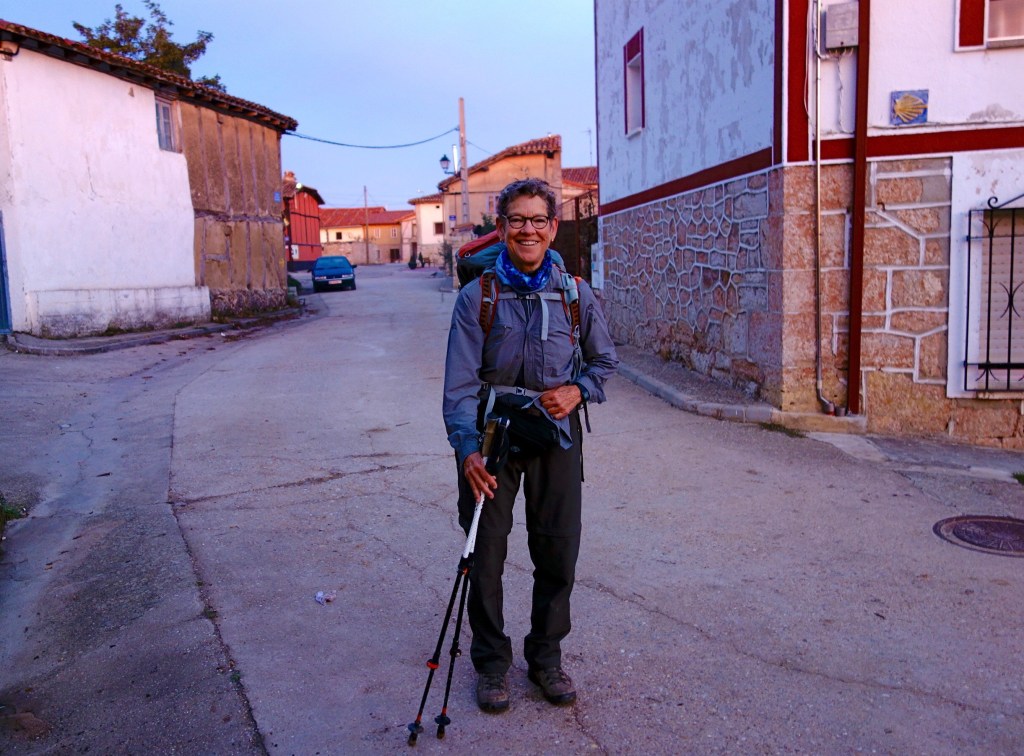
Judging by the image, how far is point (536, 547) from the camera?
10.8ft

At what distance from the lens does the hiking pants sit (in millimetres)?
3197

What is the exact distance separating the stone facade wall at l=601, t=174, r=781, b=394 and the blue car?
23.7 m

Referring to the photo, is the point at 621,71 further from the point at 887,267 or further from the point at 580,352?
the point at 580,352

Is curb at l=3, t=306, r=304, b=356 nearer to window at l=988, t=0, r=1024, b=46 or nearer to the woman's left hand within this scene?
the woman's left hand

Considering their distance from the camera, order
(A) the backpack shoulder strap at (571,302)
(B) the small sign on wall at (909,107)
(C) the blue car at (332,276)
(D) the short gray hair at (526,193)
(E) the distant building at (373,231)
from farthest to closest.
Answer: (E) the distant building at (373,231) < (C) the blue car at (332,276) < (B) the small sign on wall at (909,107) < (A) the backpack shoulder strap at (571,302) < (D) the short gray hair at (526,193)

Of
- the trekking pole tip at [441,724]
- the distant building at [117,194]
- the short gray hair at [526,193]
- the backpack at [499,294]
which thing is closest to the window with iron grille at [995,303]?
the backpack at [499,294]

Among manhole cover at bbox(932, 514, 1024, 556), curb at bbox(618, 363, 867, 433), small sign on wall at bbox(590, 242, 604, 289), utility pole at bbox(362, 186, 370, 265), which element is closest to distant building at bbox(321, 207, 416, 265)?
utility pole at bbox(362, 186, 370, 265)

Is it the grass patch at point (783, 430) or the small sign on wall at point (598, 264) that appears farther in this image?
the small sign on wall at point (598, 264)

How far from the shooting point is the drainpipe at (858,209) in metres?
7.38

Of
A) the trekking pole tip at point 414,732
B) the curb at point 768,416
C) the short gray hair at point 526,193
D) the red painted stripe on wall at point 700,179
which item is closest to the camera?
the trekking pole tip at point 414,732

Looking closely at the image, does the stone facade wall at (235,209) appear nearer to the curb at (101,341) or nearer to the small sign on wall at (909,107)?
the curb at (101,341)

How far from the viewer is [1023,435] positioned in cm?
769

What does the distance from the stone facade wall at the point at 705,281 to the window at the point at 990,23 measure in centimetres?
199

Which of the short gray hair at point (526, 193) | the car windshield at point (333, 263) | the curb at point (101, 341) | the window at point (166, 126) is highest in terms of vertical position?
the window at point (166, 126)
